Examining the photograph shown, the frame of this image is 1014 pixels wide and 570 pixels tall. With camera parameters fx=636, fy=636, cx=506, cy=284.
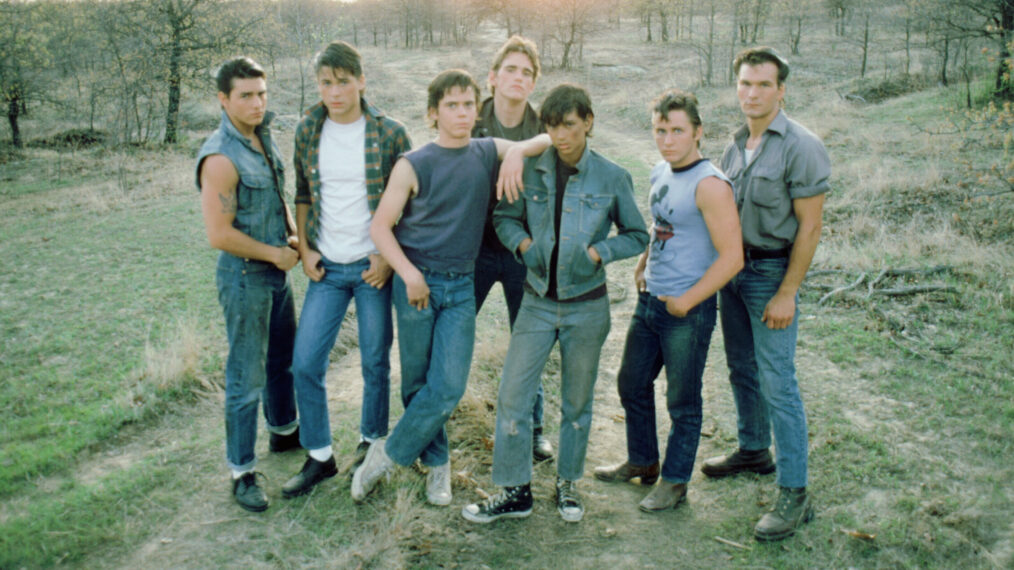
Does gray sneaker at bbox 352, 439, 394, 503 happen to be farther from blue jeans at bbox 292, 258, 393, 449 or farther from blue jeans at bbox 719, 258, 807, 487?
blue jeans at bbox 719, 258, 807, 487

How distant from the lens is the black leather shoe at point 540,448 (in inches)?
157

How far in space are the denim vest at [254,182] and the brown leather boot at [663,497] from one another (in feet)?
7.94

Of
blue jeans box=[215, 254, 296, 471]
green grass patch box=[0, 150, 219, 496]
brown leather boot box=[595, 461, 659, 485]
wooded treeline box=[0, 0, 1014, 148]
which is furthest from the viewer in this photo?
wooded treeline box=[0, 0, 1014, 148]

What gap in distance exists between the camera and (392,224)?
309 cm

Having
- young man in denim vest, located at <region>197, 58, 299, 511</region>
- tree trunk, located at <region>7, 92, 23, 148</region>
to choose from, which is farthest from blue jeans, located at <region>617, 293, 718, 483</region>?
tree trunk, located at <region>7, 92, 23, 148</region>

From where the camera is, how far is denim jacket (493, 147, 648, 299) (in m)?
3.07

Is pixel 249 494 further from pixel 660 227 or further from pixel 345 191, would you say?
pixel 660 227

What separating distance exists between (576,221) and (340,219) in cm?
122

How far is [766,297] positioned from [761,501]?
1.18 meters

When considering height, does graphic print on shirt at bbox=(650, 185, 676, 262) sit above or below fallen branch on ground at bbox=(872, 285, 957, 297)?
above

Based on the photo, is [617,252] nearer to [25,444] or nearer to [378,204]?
[378,204]

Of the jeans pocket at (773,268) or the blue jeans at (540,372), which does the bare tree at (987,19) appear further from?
the blue jeans at (540,372)

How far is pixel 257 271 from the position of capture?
330 centimetres

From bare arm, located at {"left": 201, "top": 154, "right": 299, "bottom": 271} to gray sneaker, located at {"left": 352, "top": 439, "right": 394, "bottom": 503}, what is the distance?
1.22 metres
